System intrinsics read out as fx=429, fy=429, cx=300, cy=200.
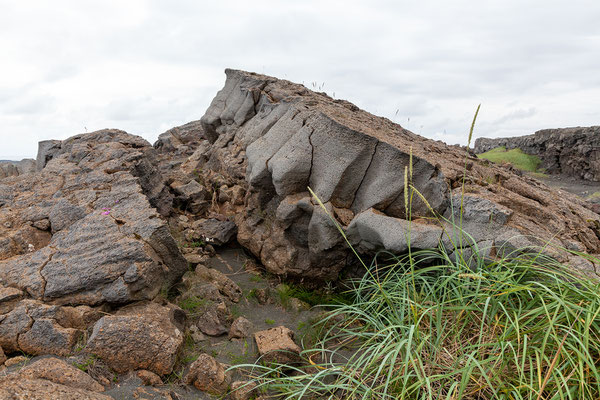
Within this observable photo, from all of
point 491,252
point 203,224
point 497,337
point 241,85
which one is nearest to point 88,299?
point 203,224

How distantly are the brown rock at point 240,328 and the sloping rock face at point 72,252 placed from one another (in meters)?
0.85

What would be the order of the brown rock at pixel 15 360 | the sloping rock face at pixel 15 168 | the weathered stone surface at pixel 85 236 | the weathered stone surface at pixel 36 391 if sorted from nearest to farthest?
the weathered stone surface at pixel 36 391 → the brown rock at pixel 15 360 → the weathered stone surface at pixel 85 236 → the sloping rock face at pixel 15 168

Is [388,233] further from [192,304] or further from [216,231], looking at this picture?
[216,231]

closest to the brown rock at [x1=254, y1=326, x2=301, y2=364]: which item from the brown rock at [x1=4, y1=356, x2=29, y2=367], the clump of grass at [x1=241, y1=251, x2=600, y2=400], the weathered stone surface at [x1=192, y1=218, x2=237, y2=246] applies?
the clump of grass at [x1=241, y1=251, x2=600, y2=400]

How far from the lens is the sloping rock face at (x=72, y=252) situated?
3.72 metres

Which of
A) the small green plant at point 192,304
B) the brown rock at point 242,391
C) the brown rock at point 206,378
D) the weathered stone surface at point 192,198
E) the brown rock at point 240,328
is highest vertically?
the weathered stone surface at point 192,198

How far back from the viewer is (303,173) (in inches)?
205

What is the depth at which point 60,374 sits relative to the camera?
3039mm

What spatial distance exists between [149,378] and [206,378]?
0.45 metres

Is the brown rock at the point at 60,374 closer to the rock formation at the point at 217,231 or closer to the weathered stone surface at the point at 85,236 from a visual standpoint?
the rock formation at the point at 217,231

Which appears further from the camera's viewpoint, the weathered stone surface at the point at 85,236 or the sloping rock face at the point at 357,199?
the sloping rock face at the point at 357,199

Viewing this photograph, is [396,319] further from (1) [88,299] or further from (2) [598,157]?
(2) [598,157]

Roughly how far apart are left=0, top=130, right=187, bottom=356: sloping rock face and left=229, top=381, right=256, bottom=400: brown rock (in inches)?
51.0

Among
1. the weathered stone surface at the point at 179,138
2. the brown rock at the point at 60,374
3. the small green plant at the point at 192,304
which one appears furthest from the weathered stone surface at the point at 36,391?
the weathered stone surface at the point at 179,138
